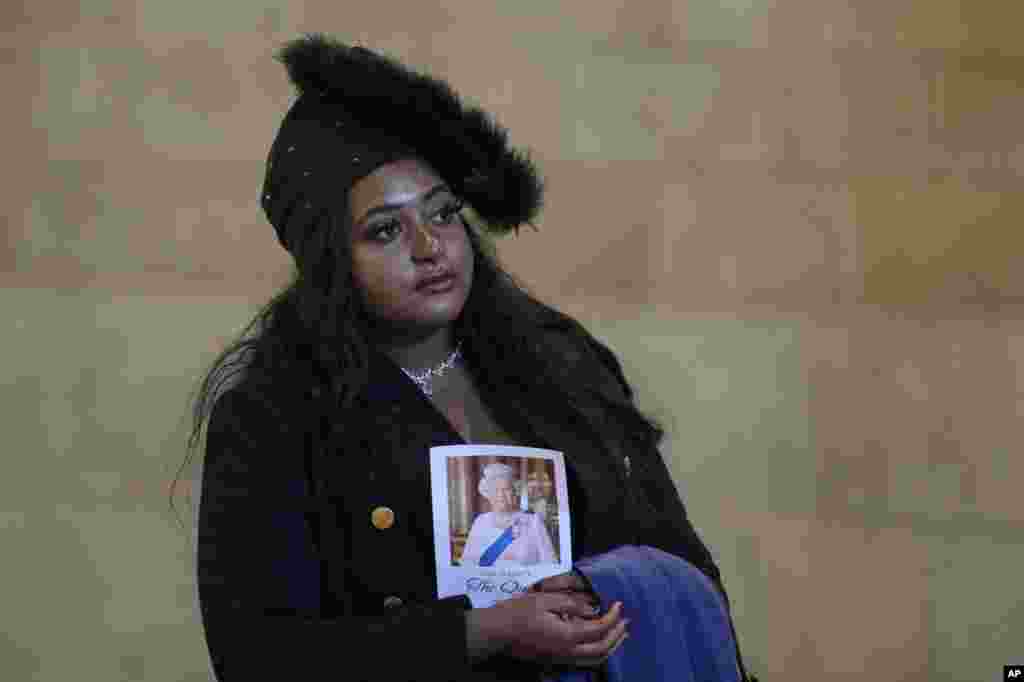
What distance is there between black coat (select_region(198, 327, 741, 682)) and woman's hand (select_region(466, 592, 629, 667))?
0.03m

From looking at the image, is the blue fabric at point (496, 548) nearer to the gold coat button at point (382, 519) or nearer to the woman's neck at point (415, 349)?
the gold coat button at point (382, 519)

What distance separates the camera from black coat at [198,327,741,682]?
186 centimetres

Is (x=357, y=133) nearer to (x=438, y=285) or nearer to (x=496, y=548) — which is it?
(x=438, y=285)

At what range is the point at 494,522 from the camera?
1970 millimetres

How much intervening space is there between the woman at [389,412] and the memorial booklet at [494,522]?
3 cm

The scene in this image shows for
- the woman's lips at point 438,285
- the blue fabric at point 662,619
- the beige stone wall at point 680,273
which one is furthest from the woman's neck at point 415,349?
the beige stone wall at point 680,273

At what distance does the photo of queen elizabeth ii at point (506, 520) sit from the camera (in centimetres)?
196

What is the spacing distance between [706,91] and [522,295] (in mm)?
1190

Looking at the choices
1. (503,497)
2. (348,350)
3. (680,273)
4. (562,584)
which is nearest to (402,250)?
(348,350)

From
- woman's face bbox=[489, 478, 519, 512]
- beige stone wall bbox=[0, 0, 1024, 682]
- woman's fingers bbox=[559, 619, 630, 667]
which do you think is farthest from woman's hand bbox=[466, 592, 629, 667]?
beige stone wall bbox=[0, 0, 1024, 682]

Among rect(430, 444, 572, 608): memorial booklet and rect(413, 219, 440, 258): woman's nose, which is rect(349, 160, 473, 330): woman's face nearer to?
rect(413, 219, 440, 258): woman's nose

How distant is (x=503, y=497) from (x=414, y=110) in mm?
546

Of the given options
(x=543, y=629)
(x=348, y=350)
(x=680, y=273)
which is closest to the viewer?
(x=543, y=629)

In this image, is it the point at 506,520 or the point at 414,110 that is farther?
the point at 414,110
